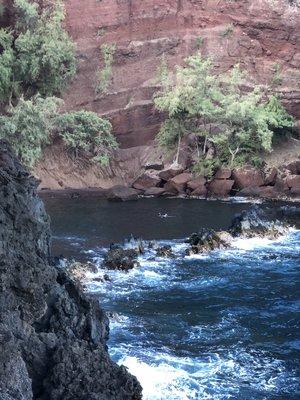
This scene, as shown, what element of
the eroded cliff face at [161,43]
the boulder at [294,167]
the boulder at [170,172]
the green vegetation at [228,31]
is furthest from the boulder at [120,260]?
the green vegetation at [228,31]

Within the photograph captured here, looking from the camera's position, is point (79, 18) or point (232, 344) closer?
point (232, 344)

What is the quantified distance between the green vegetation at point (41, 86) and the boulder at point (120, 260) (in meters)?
15.8

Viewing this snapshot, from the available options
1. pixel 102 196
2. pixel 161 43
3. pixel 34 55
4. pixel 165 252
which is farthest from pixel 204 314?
pixel 161 43

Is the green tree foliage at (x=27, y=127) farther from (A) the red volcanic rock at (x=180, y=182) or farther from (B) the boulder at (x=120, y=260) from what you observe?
(B) the boulder at (x=120, y=260)

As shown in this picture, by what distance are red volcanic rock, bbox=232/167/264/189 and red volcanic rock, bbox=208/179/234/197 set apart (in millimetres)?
560

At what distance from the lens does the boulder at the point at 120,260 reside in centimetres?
2424

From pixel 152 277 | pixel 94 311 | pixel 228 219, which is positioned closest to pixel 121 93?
pixel 228 219

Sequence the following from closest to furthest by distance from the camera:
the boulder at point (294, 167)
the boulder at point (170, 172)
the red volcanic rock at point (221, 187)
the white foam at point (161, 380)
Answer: the white foam at point (161, 380) < the red volcanic rock at point (221, 187) < the boulder at point (294, 167) < the boulder at point (170, 172)

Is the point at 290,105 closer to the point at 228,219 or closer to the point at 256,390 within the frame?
the point at 228,219

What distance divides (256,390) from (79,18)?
41.2m

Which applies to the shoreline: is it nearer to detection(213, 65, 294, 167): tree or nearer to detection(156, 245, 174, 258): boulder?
detection(213, 65, 294, 167): tree

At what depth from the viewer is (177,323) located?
1803 centimetres

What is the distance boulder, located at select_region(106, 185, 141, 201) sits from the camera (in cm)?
4084

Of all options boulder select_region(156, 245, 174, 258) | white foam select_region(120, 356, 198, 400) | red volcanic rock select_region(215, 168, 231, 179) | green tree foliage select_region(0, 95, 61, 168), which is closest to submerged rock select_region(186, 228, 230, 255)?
boulder select_region(156, 245, 174, 258)
